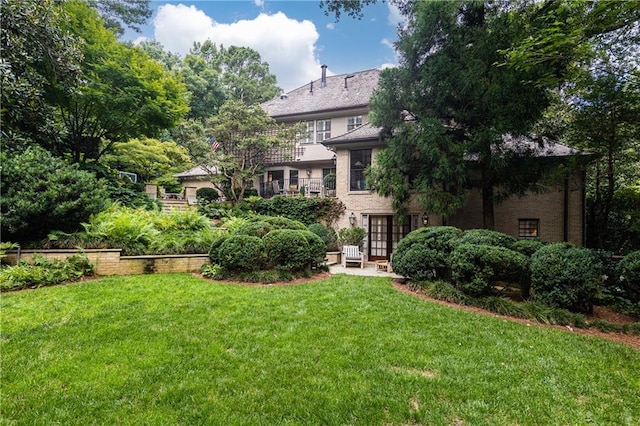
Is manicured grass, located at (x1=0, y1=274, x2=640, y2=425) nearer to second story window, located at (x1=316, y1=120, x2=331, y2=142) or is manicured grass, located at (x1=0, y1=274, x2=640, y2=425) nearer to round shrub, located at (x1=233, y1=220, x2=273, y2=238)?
round shrub, located at (x1=233, y1=220, x2=273, y2=238)

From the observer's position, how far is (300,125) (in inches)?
665

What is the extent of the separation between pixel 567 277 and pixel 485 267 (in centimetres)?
136

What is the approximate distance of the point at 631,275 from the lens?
5.39m

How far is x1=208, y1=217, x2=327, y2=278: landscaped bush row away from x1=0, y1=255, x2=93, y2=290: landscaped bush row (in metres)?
2.76

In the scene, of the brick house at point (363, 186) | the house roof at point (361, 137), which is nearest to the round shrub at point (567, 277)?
the brick house at point (363, 186)

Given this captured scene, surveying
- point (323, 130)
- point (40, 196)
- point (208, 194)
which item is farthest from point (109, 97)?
point (323, 130)

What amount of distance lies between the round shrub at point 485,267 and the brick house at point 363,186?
493 cm

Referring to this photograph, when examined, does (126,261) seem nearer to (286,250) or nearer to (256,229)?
(256,229)

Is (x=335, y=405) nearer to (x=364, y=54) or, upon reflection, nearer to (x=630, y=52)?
(x=630, y=52)

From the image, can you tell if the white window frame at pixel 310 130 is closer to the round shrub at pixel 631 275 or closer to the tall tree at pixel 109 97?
the tall tree at pixel 109 97

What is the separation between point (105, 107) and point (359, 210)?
451 inches

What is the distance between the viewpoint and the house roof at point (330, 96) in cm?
1853

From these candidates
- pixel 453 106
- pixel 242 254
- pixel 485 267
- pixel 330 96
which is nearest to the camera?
pixel 485 267

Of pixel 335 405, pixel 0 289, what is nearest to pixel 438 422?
pixel 335 405
